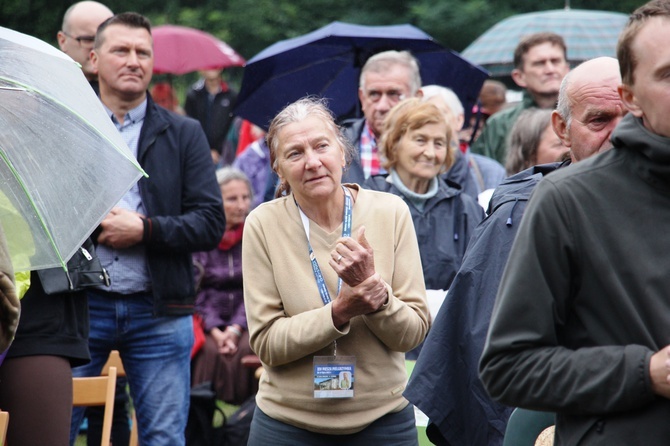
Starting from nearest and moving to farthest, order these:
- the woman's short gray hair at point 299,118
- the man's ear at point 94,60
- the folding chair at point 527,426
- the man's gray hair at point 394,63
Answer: the folding chair at point 527,426, the woman's short gray hair at point 299,118, the man's ear at point 94,60, the man's gray hair at point 394,63

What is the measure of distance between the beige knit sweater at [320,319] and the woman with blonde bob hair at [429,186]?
3.64ft

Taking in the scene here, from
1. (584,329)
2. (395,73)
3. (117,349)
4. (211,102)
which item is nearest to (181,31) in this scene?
(211,102)

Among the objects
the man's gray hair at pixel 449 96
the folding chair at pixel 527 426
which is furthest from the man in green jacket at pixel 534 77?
the folding chair at pixel 527 426

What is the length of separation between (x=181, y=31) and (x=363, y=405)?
11357 millimetres

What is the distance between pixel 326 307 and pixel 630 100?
65.3 inches

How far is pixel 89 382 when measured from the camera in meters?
4.93

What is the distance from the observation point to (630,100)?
2285mm

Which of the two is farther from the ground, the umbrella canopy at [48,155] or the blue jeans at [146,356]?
the umbrella canopy at [48,155]

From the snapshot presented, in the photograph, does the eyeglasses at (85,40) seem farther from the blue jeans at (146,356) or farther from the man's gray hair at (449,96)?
the man's gray hair at (449,96)

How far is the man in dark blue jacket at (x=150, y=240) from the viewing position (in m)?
5.06

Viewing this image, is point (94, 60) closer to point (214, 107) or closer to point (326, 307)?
point (326, 307)

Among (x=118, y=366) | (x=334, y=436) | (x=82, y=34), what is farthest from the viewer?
(x=82, y=34)

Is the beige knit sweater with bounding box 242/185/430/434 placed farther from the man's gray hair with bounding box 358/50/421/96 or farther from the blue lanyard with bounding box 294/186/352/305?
the man's gray hair with bounding box 358/50/421/96

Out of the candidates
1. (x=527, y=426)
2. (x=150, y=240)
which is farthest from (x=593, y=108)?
(x=150, y=240)
